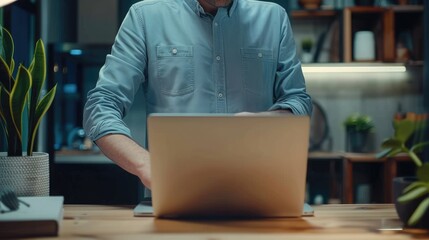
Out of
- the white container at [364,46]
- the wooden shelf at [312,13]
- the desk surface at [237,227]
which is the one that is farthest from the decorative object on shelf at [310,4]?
the desk surface at [237,227]

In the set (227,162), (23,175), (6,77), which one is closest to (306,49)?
(6,77)

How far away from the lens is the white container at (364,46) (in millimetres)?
3975

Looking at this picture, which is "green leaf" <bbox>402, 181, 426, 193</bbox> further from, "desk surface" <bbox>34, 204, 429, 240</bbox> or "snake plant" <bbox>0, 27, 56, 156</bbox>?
"snake plant" <bbox>0, 27, 56, 156</bbox>

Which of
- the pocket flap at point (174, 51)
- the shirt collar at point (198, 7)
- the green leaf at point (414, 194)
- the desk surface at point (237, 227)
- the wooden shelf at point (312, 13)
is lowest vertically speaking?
the desk surface at point (237, 227)

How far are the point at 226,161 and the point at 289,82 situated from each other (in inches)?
39.0

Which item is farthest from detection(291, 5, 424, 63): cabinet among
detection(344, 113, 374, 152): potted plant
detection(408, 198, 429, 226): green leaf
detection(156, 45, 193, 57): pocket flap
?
detection(408, 198, 429, 226): green leaf

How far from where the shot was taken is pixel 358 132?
4.09 meters

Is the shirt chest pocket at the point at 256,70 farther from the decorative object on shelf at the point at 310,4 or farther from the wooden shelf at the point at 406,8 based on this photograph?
the wooden shelf at the point at 406,8

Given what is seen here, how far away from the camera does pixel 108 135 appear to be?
1.88 meters

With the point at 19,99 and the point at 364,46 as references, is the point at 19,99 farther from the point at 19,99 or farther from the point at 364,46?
the point at 364,46

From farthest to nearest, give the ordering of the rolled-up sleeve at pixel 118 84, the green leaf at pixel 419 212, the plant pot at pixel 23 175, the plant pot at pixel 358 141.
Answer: the plant pot at pixel 358 141, the rolled-up sleeve at pixel 118 84, the plant pot at pixel 23 175, the green leaf at pixel 419 212

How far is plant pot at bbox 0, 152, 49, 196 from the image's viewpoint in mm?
1568

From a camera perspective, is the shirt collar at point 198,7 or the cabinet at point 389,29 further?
the cabinet at point 389,29

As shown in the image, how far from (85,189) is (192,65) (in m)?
1.70
